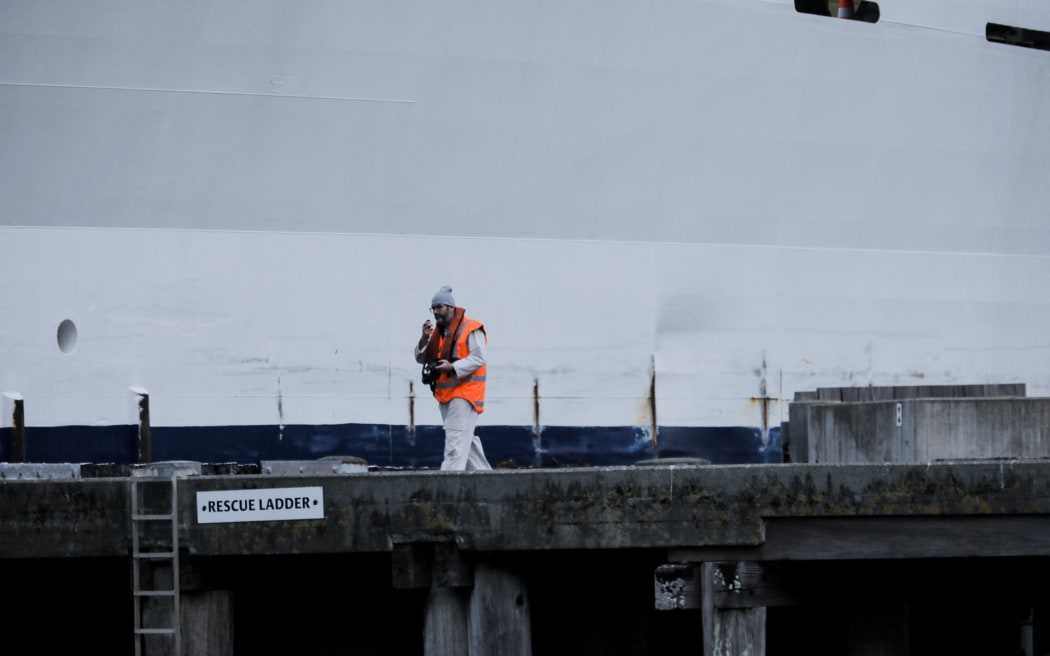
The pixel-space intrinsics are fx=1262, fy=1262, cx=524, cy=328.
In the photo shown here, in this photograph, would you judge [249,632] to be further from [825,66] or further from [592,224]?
[825,66]

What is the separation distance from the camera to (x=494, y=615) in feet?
22.1

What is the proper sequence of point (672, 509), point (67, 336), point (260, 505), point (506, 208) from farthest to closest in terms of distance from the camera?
point (506, 208) → point (67, 336) → point (260, 505) → point (672, 509)

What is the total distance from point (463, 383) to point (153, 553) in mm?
2143

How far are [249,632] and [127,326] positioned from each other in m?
2.75

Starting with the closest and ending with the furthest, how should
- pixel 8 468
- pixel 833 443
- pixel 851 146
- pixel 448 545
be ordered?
pixel 448 545, pixel 8 468, pixel 833 443, pixel 851 146

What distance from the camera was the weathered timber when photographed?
6.44 meters

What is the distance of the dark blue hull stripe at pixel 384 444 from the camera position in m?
9.41

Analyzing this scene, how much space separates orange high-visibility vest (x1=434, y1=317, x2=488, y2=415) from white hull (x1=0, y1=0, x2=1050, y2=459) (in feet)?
6.85

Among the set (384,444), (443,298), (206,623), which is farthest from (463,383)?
(384,444)

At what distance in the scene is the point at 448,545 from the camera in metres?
6.58

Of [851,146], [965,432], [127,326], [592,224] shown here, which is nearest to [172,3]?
[127,326]

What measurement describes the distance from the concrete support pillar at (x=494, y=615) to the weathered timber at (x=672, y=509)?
224 mm

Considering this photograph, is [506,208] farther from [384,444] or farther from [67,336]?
[67,336]

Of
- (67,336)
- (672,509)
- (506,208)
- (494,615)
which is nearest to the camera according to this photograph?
(672,509)
